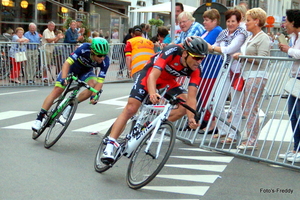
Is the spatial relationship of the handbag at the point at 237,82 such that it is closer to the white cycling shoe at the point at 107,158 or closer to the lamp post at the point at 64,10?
the white cycling shoe at the point at 107,158

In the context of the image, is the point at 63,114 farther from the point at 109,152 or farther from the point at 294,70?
the point at 294,70

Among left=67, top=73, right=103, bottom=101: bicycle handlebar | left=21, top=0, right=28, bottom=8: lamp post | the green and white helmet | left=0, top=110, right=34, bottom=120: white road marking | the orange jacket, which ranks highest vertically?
left=21, top=0, right=28, bottom=8: lamp post

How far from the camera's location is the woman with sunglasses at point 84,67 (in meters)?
8.00

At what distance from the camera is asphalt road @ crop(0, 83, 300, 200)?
5.78m

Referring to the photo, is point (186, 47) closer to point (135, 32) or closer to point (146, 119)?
point (146, 119)

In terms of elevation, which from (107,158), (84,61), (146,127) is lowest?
(107,158)

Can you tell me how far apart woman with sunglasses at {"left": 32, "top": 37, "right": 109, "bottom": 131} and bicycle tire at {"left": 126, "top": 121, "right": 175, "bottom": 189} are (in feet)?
7.56

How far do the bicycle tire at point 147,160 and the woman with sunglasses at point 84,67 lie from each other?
231 cm

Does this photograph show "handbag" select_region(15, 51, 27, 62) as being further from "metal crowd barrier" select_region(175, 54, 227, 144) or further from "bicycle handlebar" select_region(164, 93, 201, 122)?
"bicycle handlebar" select_region(164, 93, 201, 122)

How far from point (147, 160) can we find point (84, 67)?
3111mm

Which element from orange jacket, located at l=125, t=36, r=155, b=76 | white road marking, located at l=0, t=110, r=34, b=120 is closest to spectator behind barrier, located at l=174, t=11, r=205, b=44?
orange jacket, located at l=125, t=36, r=155, b=76

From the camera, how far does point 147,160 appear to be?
19.3 feet

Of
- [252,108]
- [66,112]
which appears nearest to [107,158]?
[66,112]

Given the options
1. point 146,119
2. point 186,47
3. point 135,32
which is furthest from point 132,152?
point 135,32
